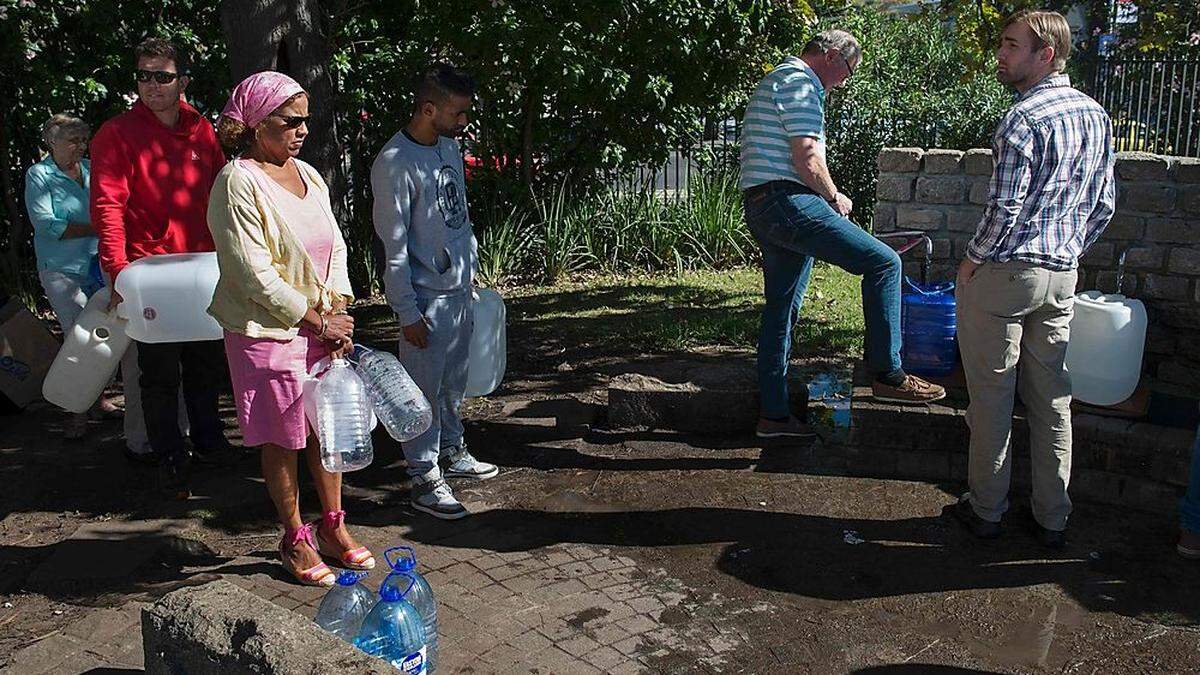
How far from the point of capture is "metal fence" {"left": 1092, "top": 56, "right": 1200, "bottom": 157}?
44.5ft

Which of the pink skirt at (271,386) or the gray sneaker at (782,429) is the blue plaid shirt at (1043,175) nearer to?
the gray sneaker at (782,429)

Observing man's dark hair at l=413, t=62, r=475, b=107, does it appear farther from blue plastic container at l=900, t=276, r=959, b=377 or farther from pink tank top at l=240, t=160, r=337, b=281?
blue plastic container at l=900, t=276, r=959, b=377

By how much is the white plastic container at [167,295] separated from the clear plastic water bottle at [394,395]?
966 millimetres

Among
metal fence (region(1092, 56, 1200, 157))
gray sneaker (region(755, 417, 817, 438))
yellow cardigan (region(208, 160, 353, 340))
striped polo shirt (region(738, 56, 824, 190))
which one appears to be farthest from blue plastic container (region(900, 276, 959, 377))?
metal fence (region(1092, 56, 1200, 157))

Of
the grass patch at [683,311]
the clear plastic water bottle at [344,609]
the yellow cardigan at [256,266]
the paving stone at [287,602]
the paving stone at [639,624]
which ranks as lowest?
the paving stone at [639,624]

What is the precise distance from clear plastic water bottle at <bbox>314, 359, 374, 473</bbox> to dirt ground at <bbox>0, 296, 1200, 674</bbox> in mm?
693

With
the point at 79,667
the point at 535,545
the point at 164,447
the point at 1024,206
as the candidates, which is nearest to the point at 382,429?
the point at 164,447

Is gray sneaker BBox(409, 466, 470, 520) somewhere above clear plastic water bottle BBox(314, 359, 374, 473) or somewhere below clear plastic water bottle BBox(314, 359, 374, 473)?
below

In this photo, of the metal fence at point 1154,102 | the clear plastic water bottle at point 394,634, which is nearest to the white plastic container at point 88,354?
the clear plastic water bottle at point 394,634

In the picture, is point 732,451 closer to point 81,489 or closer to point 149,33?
point 81,489

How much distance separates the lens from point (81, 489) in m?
5.75

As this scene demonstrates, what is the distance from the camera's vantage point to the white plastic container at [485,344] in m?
5.83

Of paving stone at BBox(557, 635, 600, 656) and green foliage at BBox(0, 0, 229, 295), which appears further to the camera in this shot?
green foliage at BBox(0, 0, 229, 295)

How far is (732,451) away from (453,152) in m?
2.10
